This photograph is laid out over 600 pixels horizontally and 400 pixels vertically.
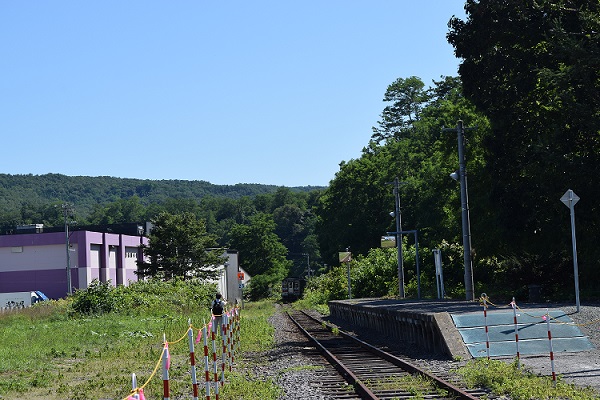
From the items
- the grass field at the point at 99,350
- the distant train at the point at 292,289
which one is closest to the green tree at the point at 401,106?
the distant train at the point at 292,289

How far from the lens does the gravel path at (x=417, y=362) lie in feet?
46.3

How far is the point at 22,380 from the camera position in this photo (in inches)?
670

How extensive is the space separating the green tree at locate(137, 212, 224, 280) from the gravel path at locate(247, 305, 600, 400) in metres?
60.3

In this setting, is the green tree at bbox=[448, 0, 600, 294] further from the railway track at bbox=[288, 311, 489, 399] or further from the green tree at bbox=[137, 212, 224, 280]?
the green tree at bbox=[137, 212, 224, 280]

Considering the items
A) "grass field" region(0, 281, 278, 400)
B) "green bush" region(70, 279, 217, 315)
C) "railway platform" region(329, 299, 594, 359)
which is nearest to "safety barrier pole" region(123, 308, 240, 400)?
"grass field" region(0, 281, 278, 400)

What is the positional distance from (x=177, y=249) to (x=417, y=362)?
6903 centimetres

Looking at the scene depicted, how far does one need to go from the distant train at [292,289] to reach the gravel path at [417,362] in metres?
76.9

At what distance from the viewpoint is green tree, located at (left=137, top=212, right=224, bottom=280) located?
83.8m

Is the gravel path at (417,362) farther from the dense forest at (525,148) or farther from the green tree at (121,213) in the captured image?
the green tree at (121,213)

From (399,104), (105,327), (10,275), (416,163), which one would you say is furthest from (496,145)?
(399,104)

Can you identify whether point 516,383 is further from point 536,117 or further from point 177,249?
point 177,249

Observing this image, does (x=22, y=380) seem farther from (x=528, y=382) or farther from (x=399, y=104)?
(x=399, y=104)

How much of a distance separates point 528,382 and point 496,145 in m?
24.5

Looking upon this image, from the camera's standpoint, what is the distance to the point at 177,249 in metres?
85.6
